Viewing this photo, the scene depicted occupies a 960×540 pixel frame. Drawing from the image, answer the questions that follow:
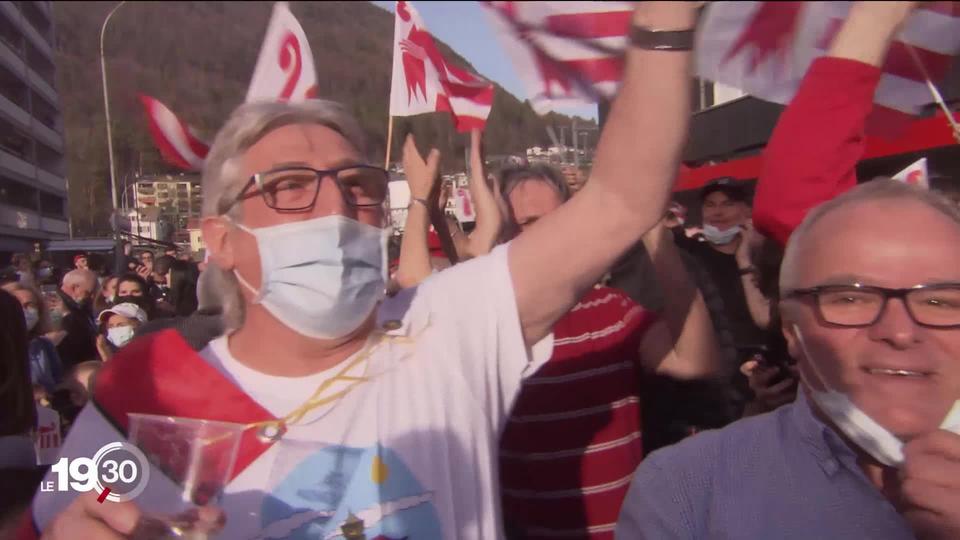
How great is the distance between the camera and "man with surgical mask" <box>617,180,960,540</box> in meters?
1.50

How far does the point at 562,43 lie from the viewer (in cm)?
133

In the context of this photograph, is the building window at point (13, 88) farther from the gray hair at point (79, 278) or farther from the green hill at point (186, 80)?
the gray hair at point (79, 278)

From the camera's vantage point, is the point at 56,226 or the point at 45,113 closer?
the point at 45,113

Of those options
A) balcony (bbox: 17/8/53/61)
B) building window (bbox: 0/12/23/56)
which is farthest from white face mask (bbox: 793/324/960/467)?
balcony (bbox: 17/8/53/61)

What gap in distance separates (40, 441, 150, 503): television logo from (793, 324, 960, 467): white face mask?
114 cm

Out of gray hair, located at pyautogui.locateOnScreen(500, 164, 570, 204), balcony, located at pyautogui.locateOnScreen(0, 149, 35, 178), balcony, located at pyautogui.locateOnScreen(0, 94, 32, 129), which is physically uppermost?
balcony, located at pyautogui.locateOnScreen(0, 94, 32, 129)

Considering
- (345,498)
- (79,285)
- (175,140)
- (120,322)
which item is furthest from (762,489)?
(79,285)

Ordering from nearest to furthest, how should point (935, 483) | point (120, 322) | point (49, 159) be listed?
point (935, 483) → point (49, 159) → point (120, 322)

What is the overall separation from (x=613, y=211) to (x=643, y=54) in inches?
12.0

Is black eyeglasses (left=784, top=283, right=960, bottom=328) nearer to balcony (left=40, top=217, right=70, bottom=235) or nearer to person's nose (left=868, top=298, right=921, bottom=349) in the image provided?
person's nose (left=868, top=298, right=921, bottom=349)

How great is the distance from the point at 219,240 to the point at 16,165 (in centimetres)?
118

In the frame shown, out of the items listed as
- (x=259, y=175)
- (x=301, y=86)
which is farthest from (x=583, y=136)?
(x=301, y=86)

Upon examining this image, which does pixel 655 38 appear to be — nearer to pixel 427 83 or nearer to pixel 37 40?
pixel 427 83

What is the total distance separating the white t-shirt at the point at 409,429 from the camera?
1.61 m
